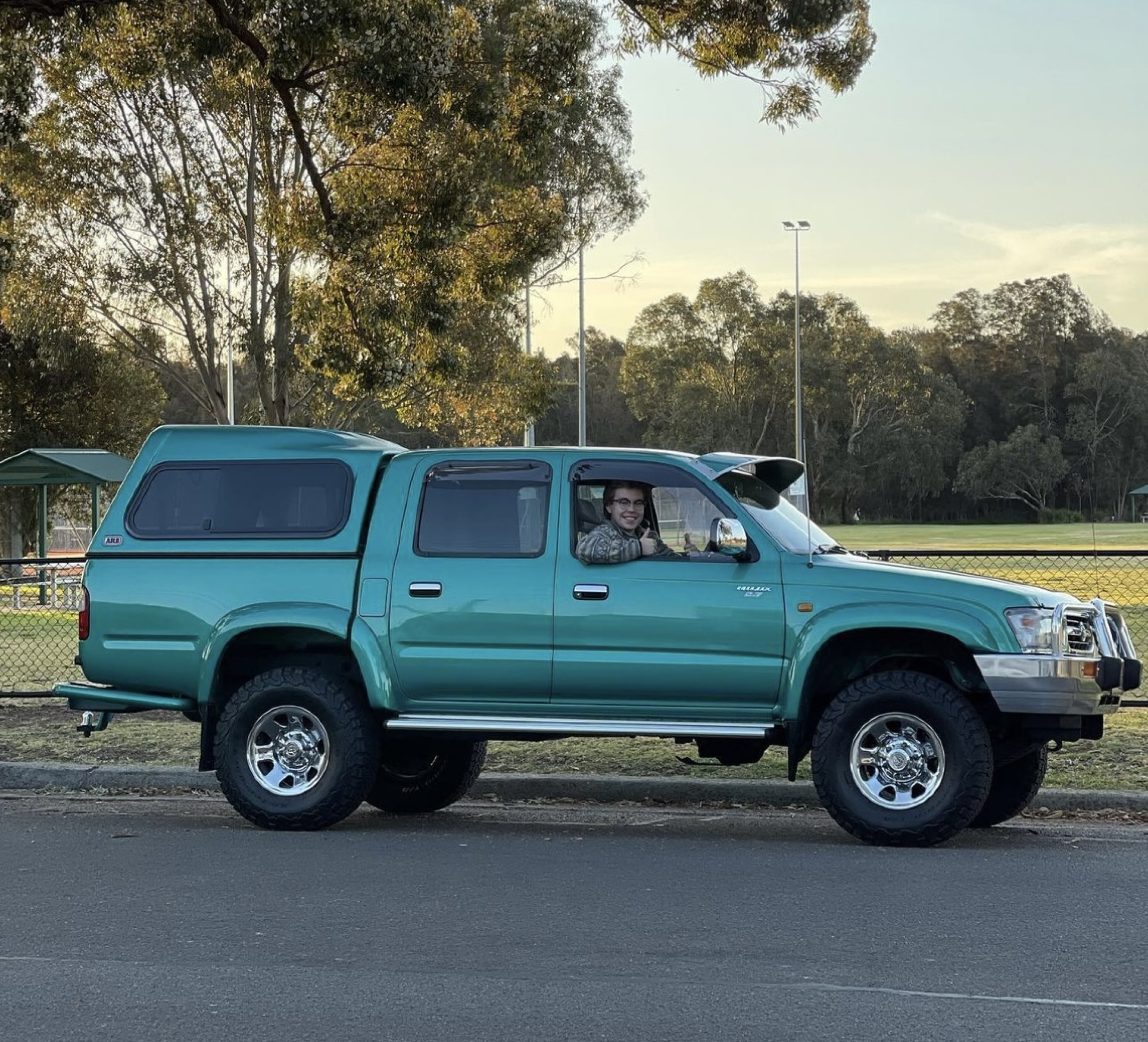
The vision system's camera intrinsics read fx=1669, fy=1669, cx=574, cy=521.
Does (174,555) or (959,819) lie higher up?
(174,555)

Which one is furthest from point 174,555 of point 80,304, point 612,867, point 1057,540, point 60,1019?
point 1057,540

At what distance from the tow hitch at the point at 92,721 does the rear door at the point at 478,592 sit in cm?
191

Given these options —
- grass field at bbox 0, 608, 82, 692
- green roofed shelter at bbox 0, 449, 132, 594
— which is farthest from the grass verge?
green roofed shelter at bbox 0, 449, 132, 594

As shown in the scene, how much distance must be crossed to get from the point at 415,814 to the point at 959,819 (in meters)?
3.24

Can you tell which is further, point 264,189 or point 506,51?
point 264,189

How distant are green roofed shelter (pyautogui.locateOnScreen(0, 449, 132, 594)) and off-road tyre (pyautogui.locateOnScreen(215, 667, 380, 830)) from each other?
2166cm

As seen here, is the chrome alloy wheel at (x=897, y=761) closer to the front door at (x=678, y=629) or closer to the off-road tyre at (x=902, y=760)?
the off-road tyre at (x=902, y=760)

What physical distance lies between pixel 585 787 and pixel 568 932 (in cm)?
355

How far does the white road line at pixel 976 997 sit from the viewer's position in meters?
5.33

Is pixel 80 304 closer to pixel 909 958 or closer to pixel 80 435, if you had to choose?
pixel 80 435

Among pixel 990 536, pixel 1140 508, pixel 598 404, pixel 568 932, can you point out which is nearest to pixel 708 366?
pixel 598 404

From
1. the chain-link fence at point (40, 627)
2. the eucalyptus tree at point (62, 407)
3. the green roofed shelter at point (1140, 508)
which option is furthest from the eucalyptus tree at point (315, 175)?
the green roofed shelter at point (1140, 508)

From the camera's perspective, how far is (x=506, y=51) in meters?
17.5

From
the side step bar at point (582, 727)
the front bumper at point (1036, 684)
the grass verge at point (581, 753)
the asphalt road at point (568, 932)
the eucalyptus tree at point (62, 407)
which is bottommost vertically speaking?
the asphalt road at point (568, 932)
